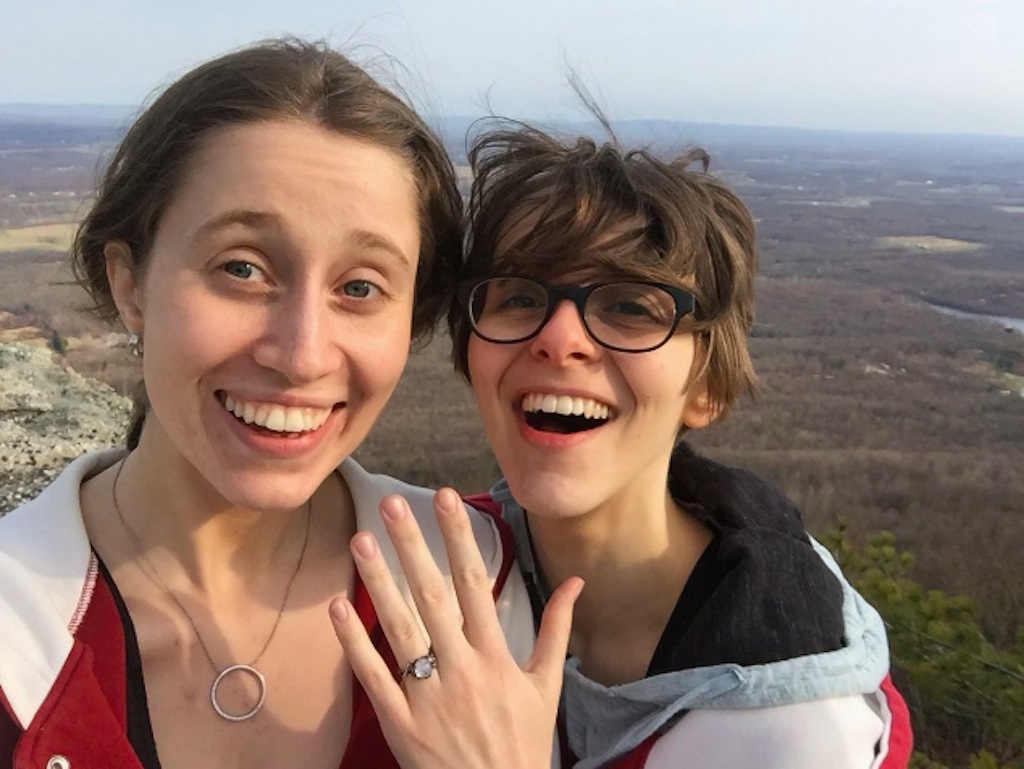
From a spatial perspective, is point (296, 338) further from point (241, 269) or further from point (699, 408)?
point (699, 408)

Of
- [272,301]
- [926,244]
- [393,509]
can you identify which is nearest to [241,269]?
[272,301]

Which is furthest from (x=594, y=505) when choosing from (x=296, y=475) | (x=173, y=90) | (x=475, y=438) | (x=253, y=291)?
(x=475, y=438)

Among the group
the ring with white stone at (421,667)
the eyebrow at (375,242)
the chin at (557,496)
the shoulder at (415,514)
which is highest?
the eyebrow at (375,242)

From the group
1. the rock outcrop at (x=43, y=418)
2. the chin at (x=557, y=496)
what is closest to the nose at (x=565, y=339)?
the chin at (x=557, y=496)

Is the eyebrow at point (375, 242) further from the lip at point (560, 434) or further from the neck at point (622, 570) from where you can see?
the neck at point (622, 570)

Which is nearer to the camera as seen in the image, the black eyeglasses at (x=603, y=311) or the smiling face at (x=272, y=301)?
the smiling face at (x=272, y=301)

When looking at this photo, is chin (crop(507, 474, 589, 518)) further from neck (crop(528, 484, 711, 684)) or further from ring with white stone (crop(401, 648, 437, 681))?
ring with white stone (crop(401, 648, 437, 681))
